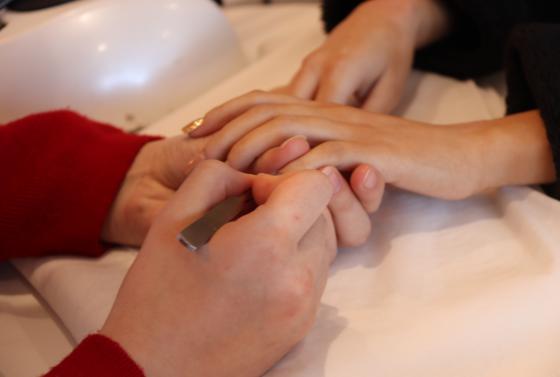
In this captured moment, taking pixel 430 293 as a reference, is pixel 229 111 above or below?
above

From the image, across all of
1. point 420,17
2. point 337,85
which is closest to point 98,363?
point 337,85

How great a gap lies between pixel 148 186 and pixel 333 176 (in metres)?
0.20

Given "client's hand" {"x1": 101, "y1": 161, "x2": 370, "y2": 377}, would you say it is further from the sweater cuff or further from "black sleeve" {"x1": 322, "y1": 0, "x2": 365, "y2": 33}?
"black sleeve" {"x1": 322, "y1": 0, "x2": 365, "y2": 33}

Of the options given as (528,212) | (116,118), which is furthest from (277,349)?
(116,118)

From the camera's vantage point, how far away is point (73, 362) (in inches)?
13.4

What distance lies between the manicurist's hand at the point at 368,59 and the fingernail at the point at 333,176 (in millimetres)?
162

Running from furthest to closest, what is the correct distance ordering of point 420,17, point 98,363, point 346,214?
point 420,17 < point 346,214 < point 98,363

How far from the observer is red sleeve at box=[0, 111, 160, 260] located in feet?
1.67

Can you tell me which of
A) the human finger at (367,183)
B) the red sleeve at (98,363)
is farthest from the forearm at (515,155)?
the red sleeve at (98,363)

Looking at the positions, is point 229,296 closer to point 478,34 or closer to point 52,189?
point 52,189

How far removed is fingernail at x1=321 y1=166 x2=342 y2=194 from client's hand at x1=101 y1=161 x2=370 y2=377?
52 millimetres

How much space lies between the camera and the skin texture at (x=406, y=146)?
1.48ft

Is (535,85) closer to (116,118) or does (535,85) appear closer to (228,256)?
(228,256)

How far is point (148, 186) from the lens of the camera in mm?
521
